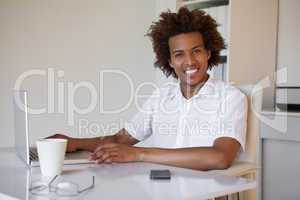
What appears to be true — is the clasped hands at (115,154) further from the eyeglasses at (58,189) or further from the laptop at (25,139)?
the eyeglasses at (58,189)

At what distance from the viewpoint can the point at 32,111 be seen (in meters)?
2.36

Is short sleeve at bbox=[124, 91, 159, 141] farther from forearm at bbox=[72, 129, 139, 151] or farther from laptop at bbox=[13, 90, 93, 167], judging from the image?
laptop at bbox=[13, 90, 93, 167]

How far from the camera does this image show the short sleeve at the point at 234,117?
1.49 metres

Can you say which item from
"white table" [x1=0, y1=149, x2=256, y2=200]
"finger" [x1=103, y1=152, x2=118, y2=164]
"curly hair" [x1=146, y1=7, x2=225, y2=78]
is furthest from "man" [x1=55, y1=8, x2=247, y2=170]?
"white table" [x1=0, y1=149, x2=256, y2=200]

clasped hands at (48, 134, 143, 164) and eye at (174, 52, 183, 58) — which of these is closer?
clasped hands at (48, 134, 143, 164)

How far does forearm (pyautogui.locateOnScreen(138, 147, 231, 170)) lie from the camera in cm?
130

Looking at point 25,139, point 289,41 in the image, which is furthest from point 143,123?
point 289,41


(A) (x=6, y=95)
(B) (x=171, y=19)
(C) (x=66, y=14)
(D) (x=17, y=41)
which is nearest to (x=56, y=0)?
(C) (x=66, y=14)

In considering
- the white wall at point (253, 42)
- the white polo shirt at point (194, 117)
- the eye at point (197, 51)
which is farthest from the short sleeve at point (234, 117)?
the white wall at point (253, 42)

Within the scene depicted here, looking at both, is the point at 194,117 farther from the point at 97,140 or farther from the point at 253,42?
the point at 253,42

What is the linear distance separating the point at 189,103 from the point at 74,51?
1.10m

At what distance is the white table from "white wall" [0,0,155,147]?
1.10 meters

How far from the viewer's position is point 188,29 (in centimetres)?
176

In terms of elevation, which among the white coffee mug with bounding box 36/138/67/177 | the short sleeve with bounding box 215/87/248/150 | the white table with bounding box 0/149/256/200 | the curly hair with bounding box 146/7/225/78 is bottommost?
the white table with bounding box 0/149/256/200
